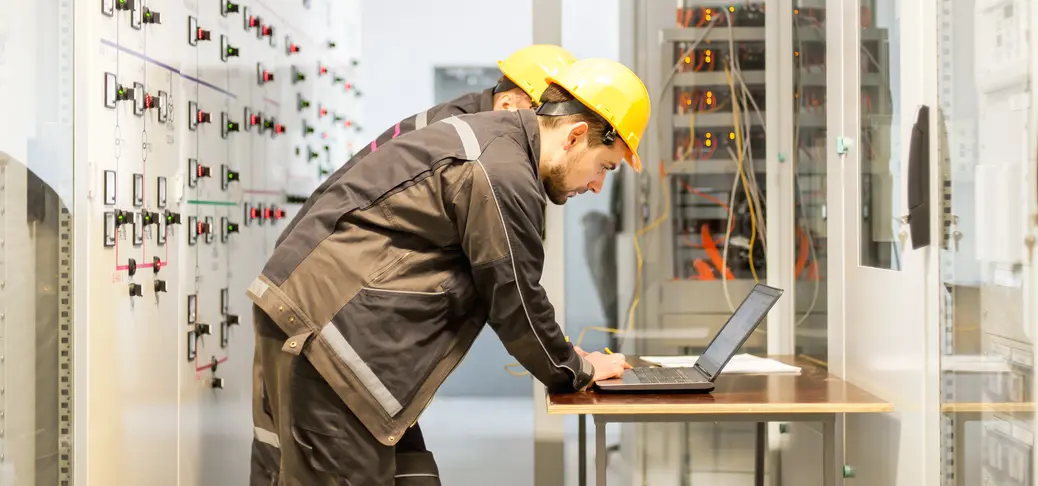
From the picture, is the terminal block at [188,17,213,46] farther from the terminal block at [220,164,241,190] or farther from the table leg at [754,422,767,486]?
the table leg at [754,422,767,486]

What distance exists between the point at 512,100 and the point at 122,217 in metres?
1.08

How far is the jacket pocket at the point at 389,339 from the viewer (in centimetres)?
166

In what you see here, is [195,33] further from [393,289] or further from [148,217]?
[393,289]

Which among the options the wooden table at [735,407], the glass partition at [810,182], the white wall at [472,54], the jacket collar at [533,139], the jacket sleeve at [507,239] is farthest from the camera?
the white wall at [472,54]

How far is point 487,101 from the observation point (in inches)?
100

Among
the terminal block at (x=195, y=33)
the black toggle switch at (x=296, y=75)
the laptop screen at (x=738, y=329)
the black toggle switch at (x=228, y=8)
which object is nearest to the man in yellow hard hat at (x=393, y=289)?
the laptop screen at (x=738, y=329)

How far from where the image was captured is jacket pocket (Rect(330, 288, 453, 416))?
1.66m

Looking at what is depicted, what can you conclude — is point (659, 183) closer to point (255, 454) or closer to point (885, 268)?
point (885, 268)

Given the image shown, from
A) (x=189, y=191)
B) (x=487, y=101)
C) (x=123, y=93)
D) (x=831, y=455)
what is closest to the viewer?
(x=831, y=455)

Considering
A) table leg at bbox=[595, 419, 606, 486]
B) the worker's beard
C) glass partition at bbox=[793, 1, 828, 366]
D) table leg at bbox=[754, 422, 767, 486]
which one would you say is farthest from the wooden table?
glass partition at bbox=[793, 1, 828, 366]

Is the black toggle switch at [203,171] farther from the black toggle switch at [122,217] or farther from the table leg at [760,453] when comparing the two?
the table leg at [760,453]

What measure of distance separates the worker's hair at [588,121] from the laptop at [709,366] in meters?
0.54

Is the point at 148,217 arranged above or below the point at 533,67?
below

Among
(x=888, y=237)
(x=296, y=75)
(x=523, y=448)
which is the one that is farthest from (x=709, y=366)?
(x=296, y=75)
